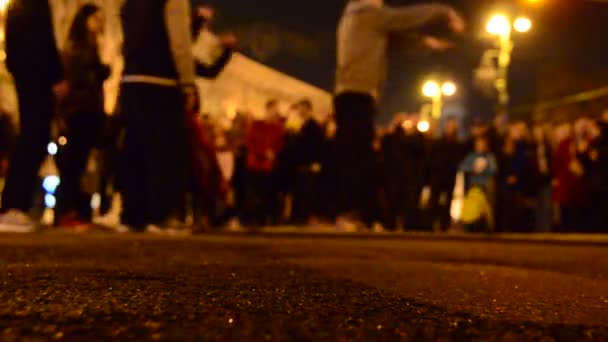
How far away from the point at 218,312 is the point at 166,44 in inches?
141

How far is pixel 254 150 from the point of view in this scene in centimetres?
794

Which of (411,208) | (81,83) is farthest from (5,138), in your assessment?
(411,208)

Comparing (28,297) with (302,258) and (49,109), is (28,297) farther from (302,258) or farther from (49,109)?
(49,109)

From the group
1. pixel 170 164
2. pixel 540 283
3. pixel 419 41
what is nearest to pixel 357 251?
pixel 540 283

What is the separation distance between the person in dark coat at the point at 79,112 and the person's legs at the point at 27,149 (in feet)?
0.47

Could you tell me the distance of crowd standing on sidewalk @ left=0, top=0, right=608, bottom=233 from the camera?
473cm

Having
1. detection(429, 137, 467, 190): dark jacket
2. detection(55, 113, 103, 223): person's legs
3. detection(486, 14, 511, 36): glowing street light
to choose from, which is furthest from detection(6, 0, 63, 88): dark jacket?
detection(486, 14, 511, 36): glowing street light

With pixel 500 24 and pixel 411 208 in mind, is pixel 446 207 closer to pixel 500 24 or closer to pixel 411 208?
pixel 411 208

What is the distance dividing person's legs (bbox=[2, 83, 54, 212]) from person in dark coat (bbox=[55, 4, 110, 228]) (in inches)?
5.7

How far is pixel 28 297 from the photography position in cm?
153

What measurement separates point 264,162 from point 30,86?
3351 millimetres

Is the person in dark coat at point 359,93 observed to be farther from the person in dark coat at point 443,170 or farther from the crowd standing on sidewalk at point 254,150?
the person in dark coat at point 443,170

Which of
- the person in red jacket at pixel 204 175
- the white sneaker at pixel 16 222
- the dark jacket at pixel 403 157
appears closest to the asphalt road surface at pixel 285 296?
the white sneaker at pixel 16 222

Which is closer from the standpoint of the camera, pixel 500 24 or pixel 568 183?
pixel 568 183
